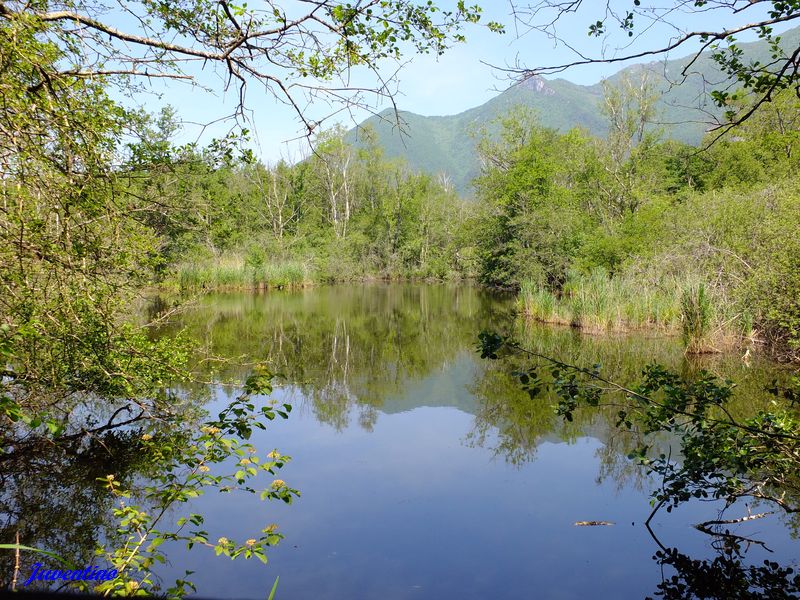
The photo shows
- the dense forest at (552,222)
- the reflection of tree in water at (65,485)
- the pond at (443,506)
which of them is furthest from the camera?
the dense forest at (552,222)

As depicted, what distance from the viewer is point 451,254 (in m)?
42.5

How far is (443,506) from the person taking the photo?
5.82 m

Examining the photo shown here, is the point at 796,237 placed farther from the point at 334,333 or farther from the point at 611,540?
the point at 334,333

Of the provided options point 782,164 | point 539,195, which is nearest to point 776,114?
point 782,164

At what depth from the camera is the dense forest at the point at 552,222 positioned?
33.2 ft

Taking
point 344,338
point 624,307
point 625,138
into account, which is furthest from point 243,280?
point 625,138

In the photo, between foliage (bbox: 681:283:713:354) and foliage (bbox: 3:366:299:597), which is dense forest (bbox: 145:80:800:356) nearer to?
foliage (bbox: 681:283:713:354)

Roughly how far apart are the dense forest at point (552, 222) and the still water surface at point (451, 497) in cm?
198

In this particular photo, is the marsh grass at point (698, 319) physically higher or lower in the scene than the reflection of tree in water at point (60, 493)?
higher

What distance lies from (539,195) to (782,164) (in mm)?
10794

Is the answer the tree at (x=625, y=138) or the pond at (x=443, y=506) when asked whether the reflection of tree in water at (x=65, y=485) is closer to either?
the pond at (x=443, y=506)

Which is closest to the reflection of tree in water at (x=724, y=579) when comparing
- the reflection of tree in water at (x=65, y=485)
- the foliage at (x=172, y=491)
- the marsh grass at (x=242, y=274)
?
the foliage at (x=172, y=491)

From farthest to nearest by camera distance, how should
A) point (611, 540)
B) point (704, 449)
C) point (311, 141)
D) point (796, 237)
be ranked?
point (796, 237) < point (611, 540) < point (704, 449) < point (311, 141)

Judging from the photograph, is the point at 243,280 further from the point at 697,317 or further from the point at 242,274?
the point at 697,317
